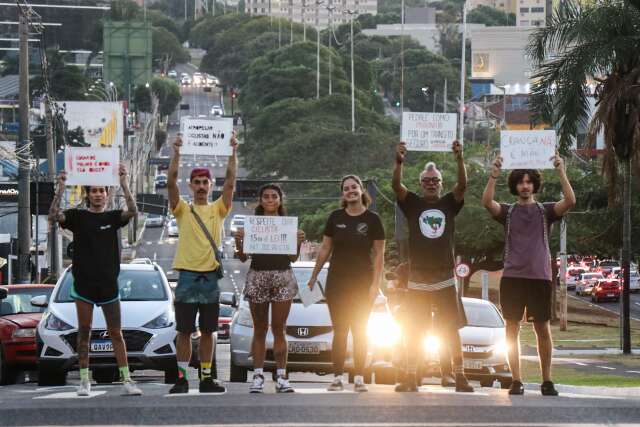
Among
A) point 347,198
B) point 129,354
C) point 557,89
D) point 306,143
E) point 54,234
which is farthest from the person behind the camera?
point 306,143

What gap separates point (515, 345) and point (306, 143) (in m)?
80.0

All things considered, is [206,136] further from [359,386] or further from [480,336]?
[480,336]

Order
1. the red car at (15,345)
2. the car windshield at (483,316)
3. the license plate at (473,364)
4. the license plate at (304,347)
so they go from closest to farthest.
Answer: the license plate at (304,347) < the red car at (15,345) < the license plate at (473,364) < the car windshield at (483,316)

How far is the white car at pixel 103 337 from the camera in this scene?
56.0 feet

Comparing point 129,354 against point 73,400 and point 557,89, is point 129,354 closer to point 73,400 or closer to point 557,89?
point 73,400

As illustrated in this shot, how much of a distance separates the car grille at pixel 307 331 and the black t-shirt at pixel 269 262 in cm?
392

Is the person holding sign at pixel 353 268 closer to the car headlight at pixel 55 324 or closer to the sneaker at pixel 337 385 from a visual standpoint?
the sneaker at pixel 337 385

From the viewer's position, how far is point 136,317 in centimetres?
1758

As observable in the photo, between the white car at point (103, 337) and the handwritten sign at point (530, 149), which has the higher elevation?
the handwritten sign at point (530, 149)

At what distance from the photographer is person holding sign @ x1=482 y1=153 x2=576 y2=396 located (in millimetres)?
13406

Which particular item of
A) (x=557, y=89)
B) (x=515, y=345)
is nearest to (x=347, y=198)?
(x=515, y=345)

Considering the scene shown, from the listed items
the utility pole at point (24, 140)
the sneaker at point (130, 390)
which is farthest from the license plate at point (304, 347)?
the utility pole at point (24, 140)

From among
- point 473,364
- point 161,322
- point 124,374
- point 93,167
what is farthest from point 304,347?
point 124,374

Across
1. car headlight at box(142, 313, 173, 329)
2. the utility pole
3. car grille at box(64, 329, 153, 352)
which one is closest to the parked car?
the utility pole
